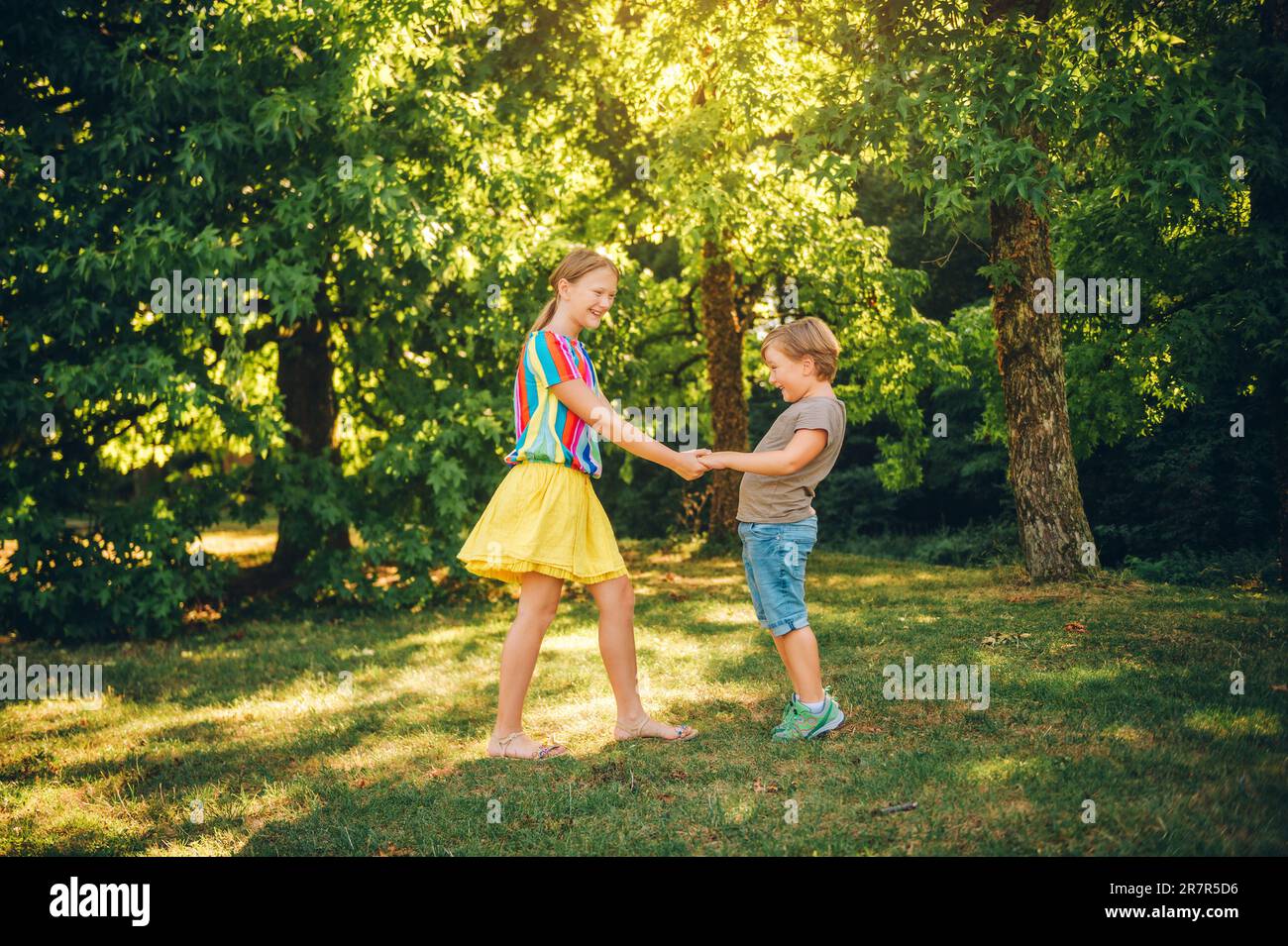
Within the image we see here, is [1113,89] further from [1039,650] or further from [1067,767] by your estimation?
[1067,767]

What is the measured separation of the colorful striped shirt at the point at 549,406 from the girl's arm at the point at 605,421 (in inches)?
1.9

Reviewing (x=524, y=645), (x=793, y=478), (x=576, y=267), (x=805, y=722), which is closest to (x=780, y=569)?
(x=793, y=478)

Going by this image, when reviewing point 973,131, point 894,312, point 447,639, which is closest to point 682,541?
point 894,312

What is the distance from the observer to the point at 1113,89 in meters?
7.04

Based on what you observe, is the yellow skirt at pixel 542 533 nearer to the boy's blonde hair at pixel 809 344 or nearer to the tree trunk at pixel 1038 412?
the boy's blonde hair at pixel 809 344

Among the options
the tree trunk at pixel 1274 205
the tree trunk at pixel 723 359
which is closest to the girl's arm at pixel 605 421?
the tree trunk at pixel 1274 205

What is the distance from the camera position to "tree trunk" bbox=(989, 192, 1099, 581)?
902cm

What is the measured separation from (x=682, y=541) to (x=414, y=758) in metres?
11.0

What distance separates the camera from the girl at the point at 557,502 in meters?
4.48

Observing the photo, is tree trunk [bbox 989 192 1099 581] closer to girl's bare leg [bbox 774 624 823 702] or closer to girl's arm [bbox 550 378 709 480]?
girl's bare leg [bbox 774 624 823 702]

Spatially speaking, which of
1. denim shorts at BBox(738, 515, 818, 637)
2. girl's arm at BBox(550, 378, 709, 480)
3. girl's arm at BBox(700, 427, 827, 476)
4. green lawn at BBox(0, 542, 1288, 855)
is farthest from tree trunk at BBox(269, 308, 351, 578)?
girl's arm at BBox(700, 427, 827, 476)

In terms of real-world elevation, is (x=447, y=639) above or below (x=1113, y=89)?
below

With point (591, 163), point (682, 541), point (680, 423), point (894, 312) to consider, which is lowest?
point (682, 541)

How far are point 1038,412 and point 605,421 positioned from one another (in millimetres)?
5978
